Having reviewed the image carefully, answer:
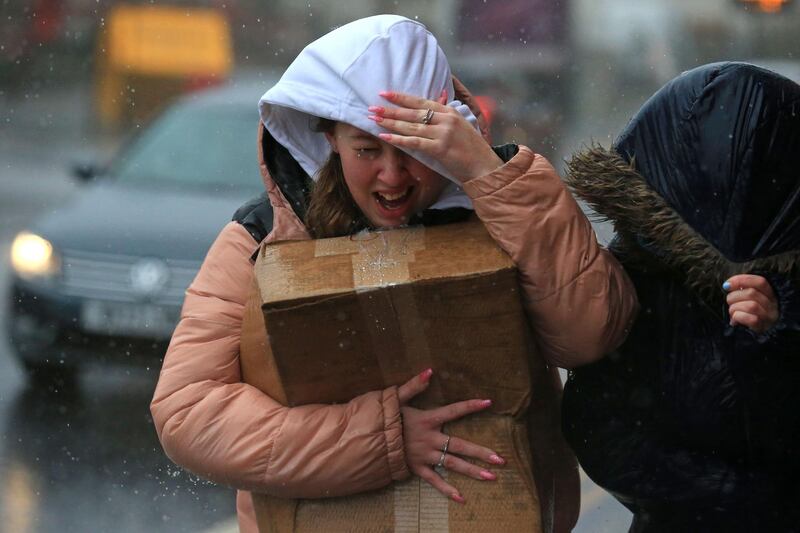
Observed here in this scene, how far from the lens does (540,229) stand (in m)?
2.59

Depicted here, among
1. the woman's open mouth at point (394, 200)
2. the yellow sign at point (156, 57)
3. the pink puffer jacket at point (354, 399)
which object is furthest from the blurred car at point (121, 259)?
the yellow sign at point (156, 57)

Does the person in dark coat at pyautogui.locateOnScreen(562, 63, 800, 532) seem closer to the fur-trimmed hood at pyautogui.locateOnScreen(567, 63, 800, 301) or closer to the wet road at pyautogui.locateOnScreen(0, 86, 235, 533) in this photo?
the fur-trimmed hood at pyautogui.locateOnScreen(567, 63, 800, 301)

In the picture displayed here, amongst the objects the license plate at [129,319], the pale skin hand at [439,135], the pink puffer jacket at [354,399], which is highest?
the pale skin hand at [439,135]

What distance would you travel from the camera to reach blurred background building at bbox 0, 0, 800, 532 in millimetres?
7695

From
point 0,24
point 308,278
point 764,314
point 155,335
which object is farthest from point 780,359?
point 0,24

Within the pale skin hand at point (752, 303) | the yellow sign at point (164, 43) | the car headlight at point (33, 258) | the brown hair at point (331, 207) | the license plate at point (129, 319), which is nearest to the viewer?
the pale skin hand at point (752, 303)

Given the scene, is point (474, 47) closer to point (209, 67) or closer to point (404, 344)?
point (209, 67)

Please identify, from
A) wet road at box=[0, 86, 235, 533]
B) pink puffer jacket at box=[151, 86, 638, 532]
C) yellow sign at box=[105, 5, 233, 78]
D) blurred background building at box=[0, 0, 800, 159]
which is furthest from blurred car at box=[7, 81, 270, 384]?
yellow sign at box=[105, 5, 233, 78]

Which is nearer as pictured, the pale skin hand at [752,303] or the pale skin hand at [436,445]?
the pale skin hand at [752,303]

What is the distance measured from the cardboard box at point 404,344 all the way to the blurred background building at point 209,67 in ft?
14.3

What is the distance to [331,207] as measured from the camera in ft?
9.13

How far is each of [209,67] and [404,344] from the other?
23438mm

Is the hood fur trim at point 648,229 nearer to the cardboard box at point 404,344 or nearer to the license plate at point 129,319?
Result: the cardboard box at point 404,344

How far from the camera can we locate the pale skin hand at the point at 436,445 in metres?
2.67
